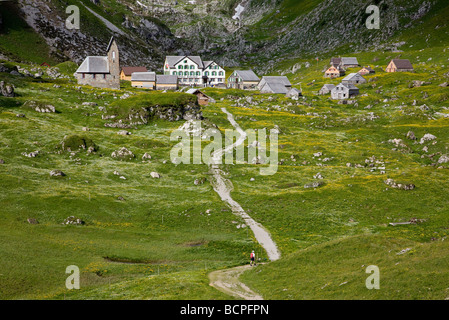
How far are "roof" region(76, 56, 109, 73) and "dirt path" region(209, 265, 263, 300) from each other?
12812 cm

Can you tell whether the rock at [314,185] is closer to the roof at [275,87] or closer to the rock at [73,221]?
the rock at [73,221]

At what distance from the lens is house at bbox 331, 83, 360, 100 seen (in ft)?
554

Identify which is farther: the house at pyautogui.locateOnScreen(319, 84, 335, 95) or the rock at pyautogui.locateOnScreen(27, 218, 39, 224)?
the house at pyautogui.locateOnScreen(319, 84, 335, 95)

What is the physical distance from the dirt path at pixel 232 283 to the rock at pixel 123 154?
50.3m

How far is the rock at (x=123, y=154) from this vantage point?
91312 millimetres

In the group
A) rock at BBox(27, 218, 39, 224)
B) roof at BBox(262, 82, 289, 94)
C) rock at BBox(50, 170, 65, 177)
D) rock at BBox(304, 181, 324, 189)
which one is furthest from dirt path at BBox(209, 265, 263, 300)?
roof at BBox(262, 82, 289, 94)

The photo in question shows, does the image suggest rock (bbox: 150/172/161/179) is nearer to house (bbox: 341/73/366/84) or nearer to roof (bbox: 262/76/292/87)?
roof (bbox: 262/76/292/87)

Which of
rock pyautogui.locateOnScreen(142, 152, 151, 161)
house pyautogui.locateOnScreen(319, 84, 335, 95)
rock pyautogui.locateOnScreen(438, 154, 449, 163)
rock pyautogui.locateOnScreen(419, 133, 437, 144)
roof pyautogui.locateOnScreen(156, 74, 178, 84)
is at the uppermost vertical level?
roof pyautogui.locateOnScreen(156, 74, 178, 84)

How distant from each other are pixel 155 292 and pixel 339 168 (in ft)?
216

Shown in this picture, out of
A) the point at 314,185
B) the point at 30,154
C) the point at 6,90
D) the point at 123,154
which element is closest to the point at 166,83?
the point at 6,90

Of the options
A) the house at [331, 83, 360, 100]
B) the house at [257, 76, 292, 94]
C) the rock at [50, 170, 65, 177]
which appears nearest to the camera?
the rock at [50, 170, 65, 177]

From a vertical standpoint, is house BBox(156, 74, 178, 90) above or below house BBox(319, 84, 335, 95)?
above

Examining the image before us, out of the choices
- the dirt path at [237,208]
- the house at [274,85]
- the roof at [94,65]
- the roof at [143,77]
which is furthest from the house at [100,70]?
the dirt path at [237,208]

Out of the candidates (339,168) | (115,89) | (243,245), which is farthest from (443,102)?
(115,89)
